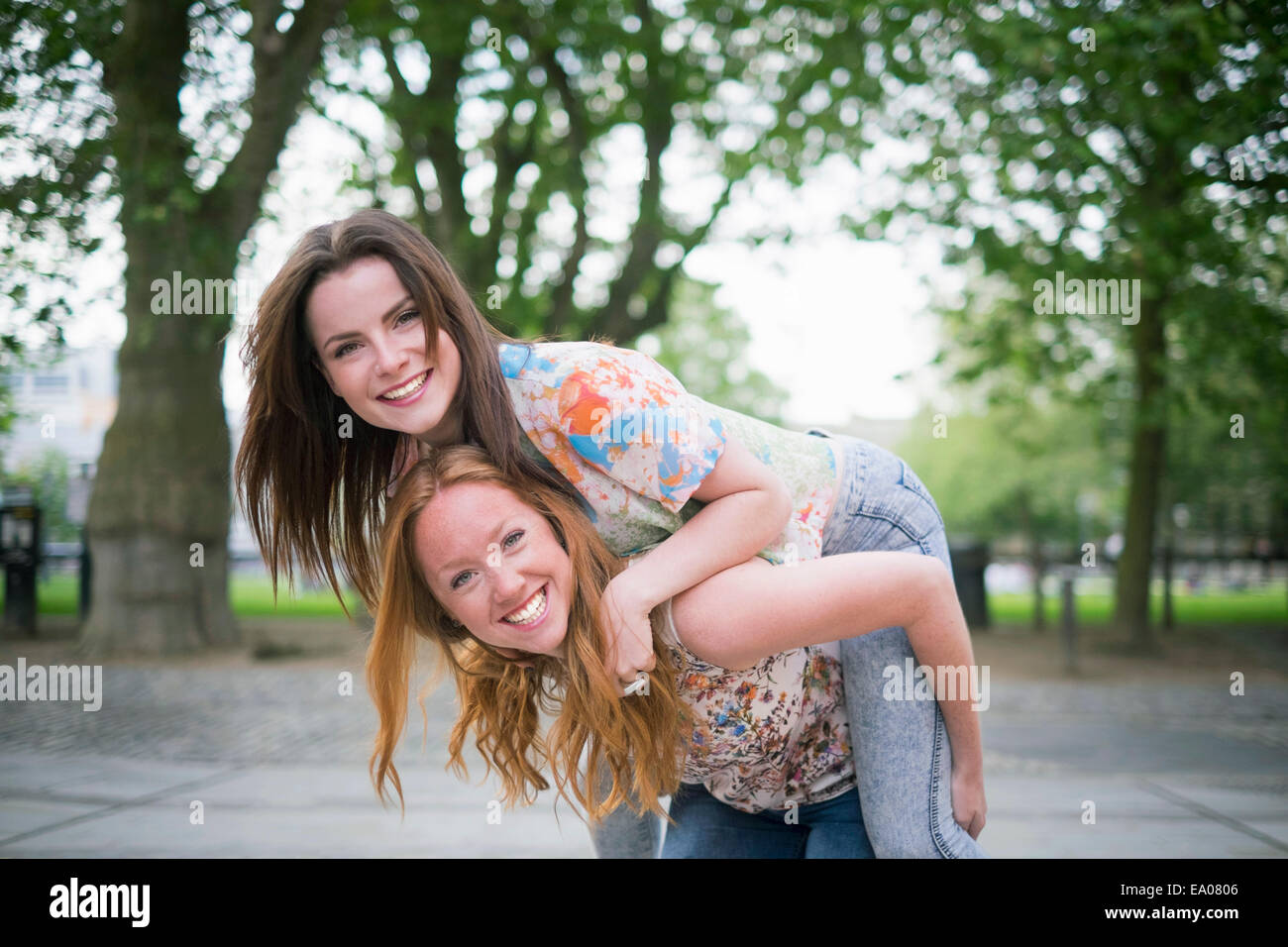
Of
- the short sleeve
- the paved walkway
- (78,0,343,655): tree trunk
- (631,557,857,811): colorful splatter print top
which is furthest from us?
(78,0,343,655): tree trunk

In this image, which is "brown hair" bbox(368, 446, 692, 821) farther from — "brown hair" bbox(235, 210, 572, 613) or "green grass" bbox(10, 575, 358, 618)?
"green grass" bbox(10, 575, 358, 618)

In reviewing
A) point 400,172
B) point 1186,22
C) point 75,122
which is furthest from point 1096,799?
point 400,172

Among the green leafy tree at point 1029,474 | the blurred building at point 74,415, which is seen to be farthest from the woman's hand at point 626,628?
→ the green leafy tree at point 1029,474

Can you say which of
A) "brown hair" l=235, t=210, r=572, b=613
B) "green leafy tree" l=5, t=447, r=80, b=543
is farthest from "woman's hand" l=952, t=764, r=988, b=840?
"green leafy tree" l=5, t=447, r=80, b=543

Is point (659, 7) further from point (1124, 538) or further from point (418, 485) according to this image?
point (418, 485)

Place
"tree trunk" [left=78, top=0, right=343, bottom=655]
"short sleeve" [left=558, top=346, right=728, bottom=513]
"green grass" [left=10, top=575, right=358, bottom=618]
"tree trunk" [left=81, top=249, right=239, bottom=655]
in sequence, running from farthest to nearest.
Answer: "green grass" [left=10, top=575, right=358, bottom=618], "tree trunk" [left=81, top=249, right=239, bottom=655], "tree trunk" [left=78, top=0, right=343, bottom=655], "short sleeve" [left=558, top=346, right=728, bottom=513]

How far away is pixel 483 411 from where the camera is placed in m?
1.74

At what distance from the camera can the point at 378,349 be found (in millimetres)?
1696

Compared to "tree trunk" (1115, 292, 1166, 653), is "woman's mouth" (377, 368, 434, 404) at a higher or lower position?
higher

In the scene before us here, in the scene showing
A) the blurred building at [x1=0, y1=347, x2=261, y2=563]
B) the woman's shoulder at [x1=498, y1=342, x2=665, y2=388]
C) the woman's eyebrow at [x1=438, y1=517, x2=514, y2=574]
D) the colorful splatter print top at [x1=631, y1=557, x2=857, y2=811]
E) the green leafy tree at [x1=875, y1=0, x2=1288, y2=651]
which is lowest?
the colorful splatter print top at [x1=631, y1=557, x2=857, y2=811]

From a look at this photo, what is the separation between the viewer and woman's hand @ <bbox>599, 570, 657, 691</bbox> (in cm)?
169

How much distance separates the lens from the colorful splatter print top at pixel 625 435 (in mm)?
1643

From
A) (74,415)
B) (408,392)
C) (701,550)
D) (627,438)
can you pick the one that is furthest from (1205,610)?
(408,392)

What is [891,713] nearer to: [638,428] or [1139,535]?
[638,428]
